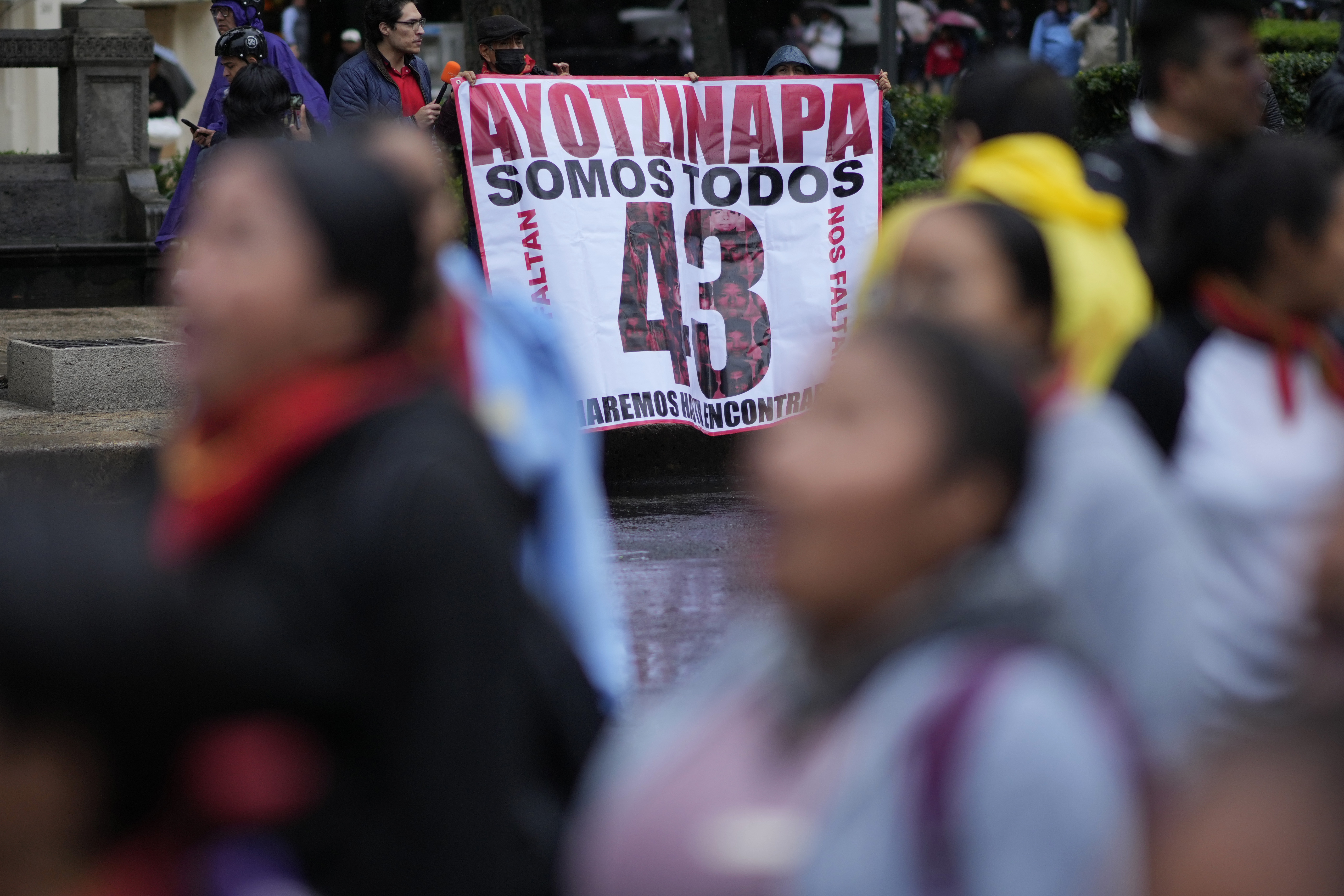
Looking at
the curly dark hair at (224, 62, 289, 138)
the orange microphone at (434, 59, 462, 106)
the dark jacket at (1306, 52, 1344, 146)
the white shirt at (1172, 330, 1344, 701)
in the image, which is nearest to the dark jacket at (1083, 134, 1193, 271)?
the white shirt at (1172, 330, 1344, 701)

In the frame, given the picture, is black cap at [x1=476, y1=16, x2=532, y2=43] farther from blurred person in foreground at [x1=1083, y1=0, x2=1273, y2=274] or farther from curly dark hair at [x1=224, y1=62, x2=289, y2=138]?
blurred person in foreground at [x1=1083, y1=0, x2=1273, y2=274]

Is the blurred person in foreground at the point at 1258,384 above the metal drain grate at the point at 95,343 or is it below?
above

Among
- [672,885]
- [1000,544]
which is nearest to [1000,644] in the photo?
[1000,544]

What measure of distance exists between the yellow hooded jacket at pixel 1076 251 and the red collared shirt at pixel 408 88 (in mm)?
5875

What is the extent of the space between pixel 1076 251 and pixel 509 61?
581 centimetres

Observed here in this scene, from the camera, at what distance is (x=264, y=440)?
190cm

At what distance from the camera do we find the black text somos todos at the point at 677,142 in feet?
25.7

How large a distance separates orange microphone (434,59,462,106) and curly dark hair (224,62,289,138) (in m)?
0.67

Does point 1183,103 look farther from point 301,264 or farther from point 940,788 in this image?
point 940,788

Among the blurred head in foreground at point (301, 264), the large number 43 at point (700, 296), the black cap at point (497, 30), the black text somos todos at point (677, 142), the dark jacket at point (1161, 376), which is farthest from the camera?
the black cap at point (497, 30)

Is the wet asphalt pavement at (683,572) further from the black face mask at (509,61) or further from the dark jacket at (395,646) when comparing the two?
the dark jacket at (395,646)

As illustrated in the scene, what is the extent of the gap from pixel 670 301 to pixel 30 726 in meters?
6.85

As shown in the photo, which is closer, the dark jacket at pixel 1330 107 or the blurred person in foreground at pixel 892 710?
the blurred person in foreground at pixel 892 710

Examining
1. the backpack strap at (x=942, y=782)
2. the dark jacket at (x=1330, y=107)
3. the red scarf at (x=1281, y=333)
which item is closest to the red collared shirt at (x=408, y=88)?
the dark jacket at (x=1330, y=107)
